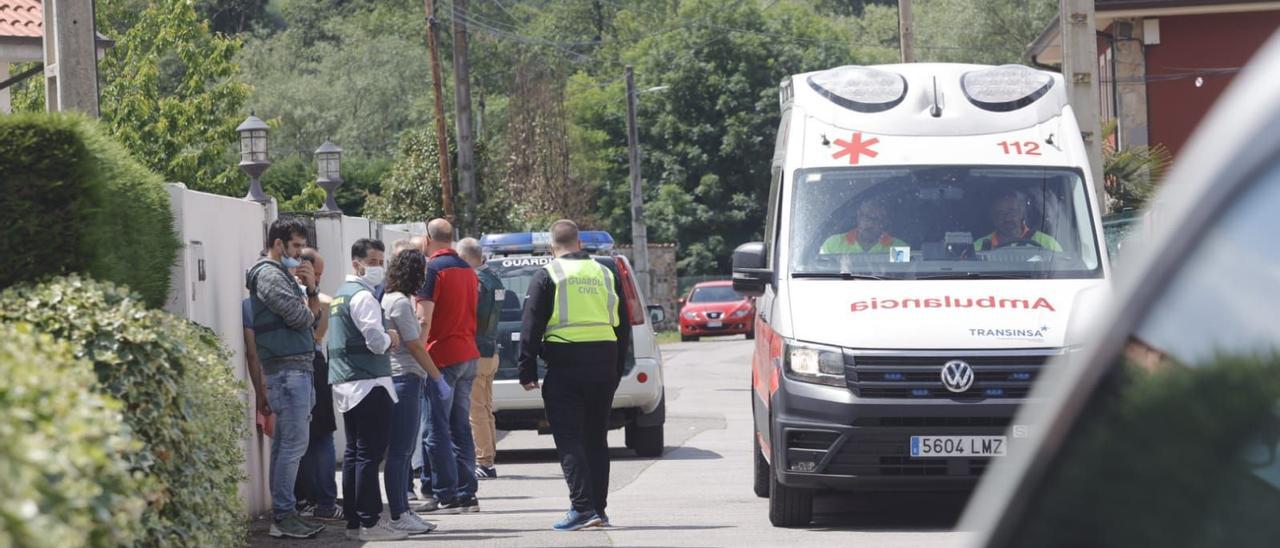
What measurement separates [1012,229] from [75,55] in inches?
218

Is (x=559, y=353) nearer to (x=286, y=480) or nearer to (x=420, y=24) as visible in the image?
(x=286, y=480)

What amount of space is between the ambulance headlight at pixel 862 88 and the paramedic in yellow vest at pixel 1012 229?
935 mm

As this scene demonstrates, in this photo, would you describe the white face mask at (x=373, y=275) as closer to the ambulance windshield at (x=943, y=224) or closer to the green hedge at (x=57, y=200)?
the ambulance windshield at (x=943, y=224)

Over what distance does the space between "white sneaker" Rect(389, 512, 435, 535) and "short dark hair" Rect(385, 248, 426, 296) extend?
1.27 meters

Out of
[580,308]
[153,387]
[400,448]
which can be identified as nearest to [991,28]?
[580,308]

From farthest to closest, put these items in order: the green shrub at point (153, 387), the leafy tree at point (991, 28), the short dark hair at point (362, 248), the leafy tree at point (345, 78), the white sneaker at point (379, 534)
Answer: the leafy tree at point (345, 78) < the leafy tree at point (991, 28) < the short dark hair at point (362, 248) < the white sneaker at point (379, 534) < the green shrub at point (153, 387)

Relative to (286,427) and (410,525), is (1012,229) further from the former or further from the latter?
(286,427)

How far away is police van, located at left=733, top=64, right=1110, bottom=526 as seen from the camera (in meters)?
9.27

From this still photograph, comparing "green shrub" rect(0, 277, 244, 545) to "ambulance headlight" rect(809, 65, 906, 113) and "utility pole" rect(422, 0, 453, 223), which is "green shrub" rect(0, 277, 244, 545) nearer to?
"ambulance headlight" rect(809, 65, 906, 113)

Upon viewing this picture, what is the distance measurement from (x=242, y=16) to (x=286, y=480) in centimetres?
7652

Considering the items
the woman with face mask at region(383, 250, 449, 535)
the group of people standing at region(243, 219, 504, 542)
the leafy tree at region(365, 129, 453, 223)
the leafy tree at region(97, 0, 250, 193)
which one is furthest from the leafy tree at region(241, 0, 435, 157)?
the woman with face mask at region(383, 250, 449, 535)

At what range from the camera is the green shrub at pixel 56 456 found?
3078mm

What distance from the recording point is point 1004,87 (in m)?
10.7

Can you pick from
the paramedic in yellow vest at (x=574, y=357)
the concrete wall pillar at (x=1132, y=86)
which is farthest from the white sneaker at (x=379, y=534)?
the concrete wall pillar at (x=1132, y=86)
